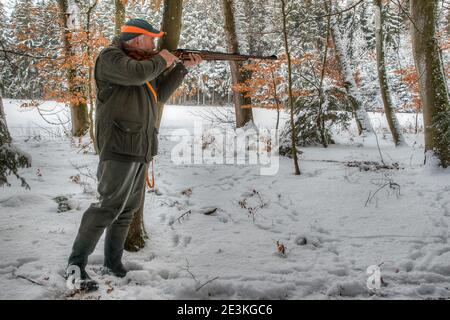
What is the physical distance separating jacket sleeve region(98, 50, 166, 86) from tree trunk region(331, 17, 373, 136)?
32.4 feet

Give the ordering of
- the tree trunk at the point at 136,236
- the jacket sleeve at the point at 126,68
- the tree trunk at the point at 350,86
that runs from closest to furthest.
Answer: the jacket sleeve at the point at 126,68, the tree trunk at the point at 136,236, the tree trunk at the point at 350,86

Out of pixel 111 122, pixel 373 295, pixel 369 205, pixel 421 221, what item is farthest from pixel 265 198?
pixel 111 122

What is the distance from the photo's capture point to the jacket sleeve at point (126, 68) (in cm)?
246

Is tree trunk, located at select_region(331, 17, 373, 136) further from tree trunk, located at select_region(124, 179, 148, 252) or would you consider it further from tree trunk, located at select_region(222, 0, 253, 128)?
tree trunk, located at select_region(124, 179, 148, 252)

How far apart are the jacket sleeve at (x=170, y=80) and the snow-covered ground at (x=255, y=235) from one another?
1641 millimetres

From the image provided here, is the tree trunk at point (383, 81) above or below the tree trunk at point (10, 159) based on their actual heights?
above

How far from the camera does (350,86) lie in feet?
36.8

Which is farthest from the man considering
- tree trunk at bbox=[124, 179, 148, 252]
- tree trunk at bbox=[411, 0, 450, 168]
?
tree trunk at bbox=[411, 0, 450, 168]

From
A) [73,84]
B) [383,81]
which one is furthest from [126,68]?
[383,81]

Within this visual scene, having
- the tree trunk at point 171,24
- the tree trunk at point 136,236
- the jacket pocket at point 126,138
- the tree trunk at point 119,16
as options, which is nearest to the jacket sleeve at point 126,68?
the jacket pocket at point 126,138

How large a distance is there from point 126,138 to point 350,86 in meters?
10.2

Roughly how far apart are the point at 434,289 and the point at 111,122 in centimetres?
297

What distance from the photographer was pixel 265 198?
533 centimetres

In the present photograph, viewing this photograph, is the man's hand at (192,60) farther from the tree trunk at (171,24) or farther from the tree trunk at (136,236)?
the tree trunk at (136,236)
